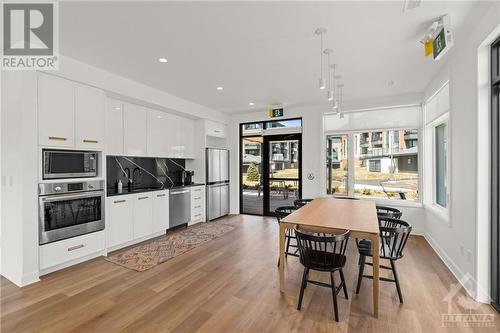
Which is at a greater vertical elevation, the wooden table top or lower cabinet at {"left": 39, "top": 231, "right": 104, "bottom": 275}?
the wooden table top

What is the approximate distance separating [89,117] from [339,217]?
3685mm

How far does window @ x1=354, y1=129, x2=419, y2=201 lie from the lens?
15.9 feet

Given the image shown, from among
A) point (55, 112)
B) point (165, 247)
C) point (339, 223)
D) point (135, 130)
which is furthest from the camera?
point (135, 130)

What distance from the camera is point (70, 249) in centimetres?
315

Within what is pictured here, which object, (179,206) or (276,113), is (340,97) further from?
(179,206)

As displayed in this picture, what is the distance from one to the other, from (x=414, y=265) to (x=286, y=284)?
6.26 feet

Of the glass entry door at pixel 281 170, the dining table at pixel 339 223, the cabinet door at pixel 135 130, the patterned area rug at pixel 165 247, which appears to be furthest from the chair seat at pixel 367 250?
the cabinet door at pixel 135 130

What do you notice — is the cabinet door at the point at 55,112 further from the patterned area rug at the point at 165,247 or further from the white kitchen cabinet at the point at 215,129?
the white kitchen cabinet at the point at 215,129

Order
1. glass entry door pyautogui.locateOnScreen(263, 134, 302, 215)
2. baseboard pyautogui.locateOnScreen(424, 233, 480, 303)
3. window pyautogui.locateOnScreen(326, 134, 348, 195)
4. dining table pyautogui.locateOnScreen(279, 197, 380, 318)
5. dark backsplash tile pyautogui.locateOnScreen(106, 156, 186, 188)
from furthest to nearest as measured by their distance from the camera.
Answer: glass entry door pyautogui.locateOnScreen(263, 134, 302, 215) → window pyautogui.locateOnScreen(326, 134, 348, 195) → dark backsplash tile pyautogui.locateOnScreen(106, 156, 186, 188) → baseboard pyautogui.locateOnScreen(424, 233, 480, 303) → dining table pyautogui.locateOnScreen(279, 197, 380, 318)

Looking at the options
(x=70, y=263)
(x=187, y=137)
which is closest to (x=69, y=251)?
(x=70, y=263)

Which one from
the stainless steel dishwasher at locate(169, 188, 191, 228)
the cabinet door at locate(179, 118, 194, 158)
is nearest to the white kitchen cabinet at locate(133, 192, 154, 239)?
the stainless steel dishwasher at locate(169, 188, 191, 228)

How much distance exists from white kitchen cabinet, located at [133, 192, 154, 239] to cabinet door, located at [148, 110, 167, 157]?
2.95 feet

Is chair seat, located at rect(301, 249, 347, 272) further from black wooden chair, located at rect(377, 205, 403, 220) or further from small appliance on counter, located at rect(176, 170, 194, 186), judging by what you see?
small appliance on counter, located at rect(176, 170, 194, 186)

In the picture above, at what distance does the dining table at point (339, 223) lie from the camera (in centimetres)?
220
